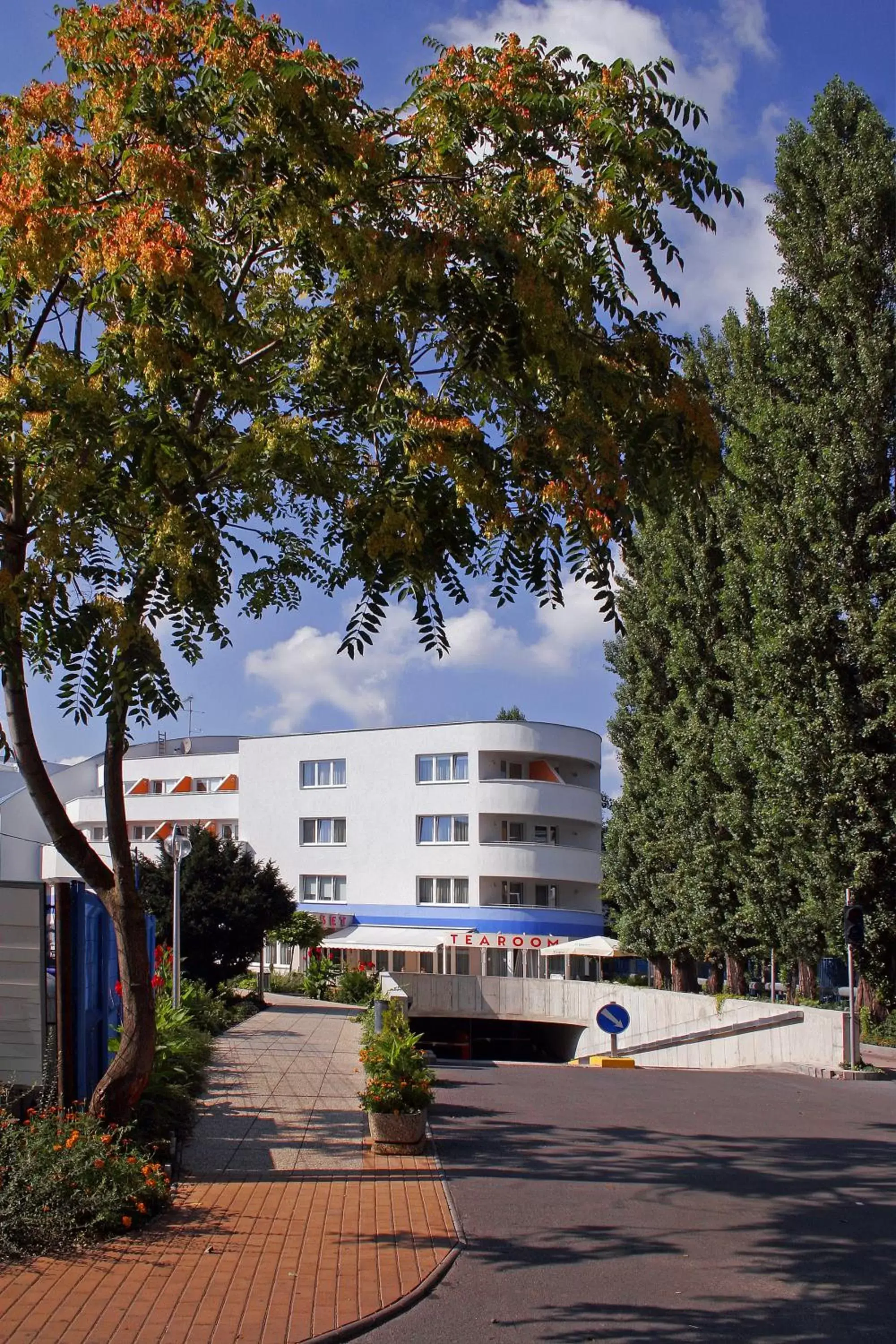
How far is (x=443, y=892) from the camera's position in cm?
4816

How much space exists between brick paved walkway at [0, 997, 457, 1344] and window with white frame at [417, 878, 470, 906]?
114 ft

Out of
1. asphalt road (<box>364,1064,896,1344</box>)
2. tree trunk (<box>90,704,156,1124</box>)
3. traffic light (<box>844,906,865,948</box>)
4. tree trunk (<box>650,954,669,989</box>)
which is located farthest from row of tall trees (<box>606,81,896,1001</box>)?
tree trunk (<box>90,704,156,1124</box>)

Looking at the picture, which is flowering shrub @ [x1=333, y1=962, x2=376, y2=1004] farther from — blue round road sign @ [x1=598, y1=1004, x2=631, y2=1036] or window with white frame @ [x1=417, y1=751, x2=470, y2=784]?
blue round road sign @ [x1=598, y1=1004, x2=631, y2=1036]

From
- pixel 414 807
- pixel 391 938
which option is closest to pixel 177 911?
pixel 391 938

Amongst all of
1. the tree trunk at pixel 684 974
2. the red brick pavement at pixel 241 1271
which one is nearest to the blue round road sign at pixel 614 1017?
the red brick pavement at pixel 241 1271

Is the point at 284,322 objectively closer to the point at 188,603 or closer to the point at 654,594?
the point at 188,603

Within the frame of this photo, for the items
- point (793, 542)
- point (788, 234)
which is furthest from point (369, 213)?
point (788, 234)

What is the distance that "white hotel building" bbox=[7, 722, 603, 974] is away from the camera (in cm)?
4697

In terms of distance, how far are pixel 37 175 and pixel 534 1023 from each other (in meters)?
33.7

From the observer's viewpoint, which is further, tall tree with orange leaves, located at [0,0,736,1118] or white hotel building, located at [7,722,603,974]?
white hotel building, located at [7,722,603,974]

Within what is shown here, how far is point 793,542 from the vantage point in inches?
1011

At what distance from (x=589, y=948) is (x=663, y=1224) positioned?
32138 millimetres

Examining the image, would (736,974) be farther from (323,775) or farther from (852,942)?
(323,775)

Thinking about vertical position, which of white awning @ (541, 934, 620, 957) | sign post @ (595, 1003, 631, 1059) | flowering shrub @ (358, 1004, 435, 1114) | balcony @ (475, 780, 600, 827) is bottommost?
white awning @ (541, 934, 620, 957)
